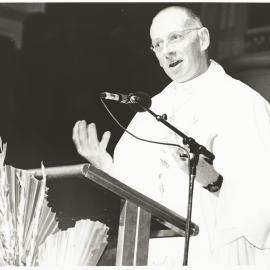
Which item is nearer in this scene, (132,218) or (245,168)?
(132,218)

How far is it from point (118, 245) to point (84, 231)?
5.1 inches

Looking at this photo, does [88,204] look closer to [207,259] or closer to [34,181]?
[34,181]

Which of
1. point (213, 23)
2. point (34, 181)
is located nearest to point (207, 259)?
point (34, 181)

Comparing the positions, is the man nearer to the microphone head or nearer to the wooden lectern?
the microphone head

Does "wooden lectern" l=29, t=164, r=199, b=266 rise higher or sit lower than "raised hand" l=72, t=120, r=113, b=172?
lower

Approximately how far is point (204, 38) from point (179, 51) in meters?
0.14

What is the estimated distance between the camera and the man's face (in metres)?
2.46

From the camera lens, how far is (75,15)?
273cm

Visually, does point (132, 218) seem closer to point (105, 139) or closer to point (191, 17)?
point (105, 139)

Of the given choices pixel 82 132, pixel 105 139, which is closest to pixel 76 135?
pixel 82 132

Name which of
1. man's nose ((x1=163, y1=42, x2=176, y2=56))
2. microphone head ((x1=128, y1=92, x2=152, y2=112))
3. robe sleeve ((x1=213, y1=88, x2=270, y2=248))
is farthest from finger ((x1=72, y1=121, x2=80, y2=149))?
robe sleeve ((x1=213, y1=88, x2=270, y2=248))

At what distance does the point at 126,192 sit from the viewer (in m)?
1.67

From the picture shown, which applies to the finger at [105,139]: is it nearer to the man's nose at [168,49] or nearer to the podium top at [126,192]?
the man's nose at [168,49]

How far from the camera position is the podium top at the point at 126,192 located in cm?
165
